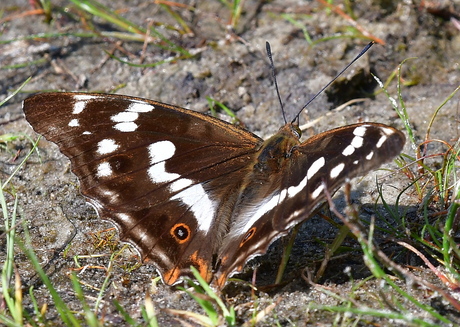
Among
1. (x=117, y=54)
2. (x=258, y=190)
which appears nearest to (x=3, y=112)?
(x=117, y=54)

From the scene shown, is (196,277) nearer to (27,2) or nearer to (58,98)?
(58,98)

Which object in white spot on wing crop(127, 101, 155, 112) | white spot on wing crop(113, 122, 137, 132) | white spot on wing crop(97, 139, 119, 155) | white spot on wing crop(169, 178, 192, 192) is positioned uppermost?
white spot on wing crop(127, 101, 155, 112)

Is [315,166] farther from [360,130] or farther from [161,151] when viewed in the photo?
[161,151]

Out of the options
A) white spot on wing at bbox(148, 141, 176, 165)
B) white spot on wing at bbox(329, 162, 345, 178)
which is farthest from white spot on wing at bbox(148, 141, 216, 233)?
white spot on wing at bbox(329, 162, 345, 178)

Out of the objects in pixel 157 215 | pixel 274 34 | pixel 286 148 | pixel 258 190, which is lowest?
pixel 157 215

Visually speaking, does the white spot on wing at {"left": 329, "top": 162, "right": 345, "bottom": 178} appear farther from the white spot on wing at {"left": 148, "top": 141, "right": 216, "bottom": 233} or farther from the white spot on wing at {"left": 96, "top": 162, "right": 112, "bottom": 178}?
the white spot on wing at {"left": 96, "top": 162, "right": 112, "bottom": 178}

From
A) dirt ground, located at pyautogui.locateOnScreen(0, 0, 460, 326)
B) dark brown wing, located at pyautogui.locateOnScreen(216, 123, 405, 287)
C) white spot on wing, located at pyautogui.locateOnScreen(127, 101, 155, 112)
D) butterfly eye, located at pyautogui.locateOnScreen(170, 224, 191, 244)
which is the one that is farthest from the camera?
dirt ground, located at pyautogui.locateOnScreen(0, 0, 460, 326)
